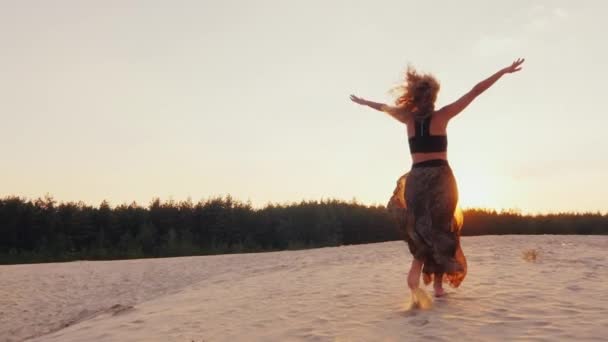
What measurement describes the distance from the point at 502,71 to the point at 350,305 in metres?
3.67

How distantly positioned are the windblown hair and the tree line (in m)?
23.5

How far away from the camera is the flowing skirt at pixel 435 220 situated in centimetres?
675

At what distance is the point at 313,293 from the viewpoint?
961 cm

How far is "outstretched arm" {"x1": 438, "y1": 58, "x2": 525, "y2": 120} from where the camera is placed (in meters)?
6.31

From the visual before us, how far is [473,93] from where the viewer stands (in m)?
6.53

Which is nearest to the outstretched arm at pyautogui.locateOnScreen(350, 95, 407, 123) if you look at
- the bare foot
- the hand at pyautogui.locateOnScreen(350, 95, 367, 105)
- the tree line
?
the hand at pyautogui.locateOnScreen(350, 95, 367, 105)

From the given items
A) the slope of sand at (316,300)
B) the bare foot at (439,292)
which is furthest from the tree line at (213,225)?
the bare foot at (439,292)

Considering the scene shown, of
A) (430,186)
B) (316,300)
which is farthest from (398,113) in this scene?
(316,300)

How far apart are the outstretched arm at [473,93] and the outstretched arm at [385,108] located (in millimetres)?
465

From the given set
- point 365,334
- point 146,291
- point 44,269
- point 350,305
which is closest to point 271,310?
point 350,305

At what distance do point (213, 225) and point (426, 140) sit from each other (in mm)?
28171

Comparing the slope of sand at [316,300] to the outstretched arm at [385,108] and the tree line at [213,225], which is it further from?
the tree line at [213,225]

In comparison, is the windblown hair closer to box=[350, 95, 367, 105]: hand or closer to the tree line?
box=[350, 95, 367, 105]: hand

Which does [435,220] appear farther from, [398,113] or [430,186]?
[398,113]
